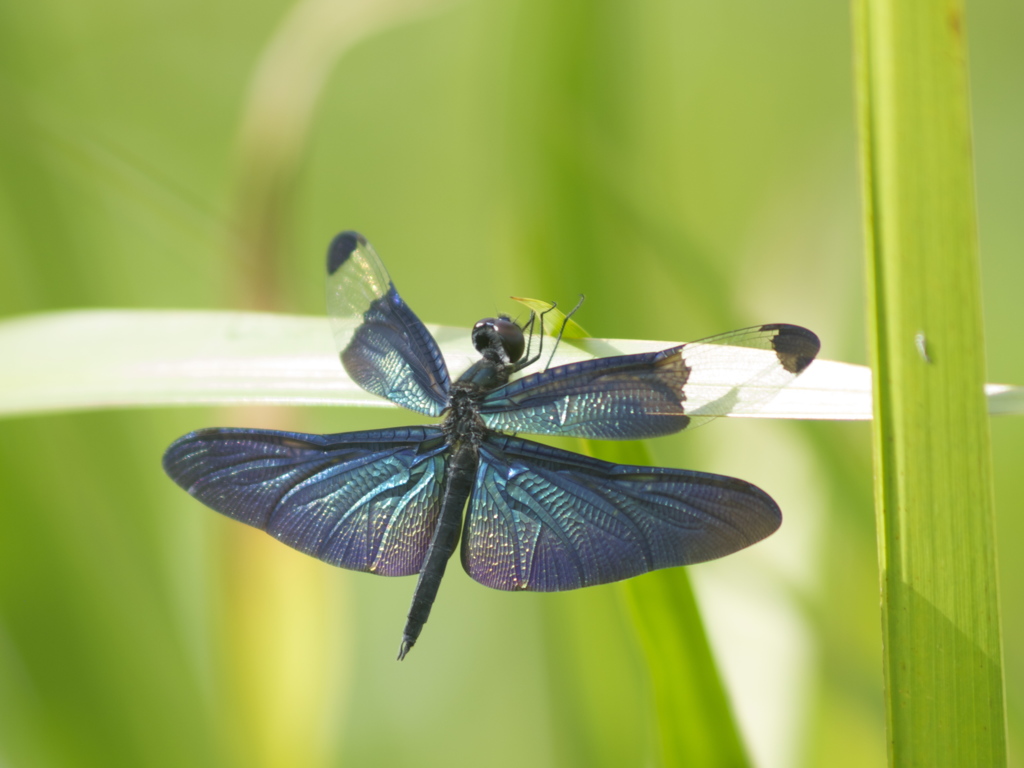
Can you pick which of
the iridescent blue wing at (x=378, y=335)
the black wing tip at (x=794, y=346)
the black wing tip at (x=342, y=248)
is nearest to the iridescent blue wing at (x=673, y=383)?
the black wing tip at (x=794, y=346)

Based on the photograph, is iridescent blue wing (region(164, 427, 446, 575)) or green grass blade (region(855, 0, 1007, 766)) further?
iridescent blue wing (region(164, 427, 446, 575))

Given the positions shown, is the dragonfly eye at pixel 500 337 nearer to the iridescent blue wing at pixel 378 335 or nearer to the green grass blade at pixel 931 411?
the iridescent blue wing at pixel 378 335

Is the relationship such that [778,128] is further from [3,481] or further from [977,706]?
[3,481]

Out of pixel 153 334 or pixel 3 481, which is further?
pixel 3 481

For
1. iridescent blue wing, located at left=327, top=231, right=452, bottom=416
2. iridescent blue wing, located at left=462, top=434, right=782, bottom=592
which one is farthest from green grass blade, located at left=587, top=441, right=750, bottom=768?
iridescent blue wing, located at left=327, top=231, right=452, bottom=416

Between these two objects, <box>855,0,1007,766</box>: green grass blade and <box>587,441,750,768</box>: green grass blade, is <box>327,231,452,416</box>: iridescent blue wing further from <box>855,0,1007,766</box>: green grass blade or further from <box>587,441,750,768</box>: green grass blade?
<box>855,0,1007,766</box>: green grass blade

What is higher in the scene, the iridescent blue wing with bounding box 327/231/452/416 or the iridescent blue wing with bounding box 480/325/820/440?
the iridescent blue wing with bounding box 327/231/452/416

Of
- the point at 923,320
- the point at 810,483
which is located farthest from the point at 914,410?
the point at 810,483
